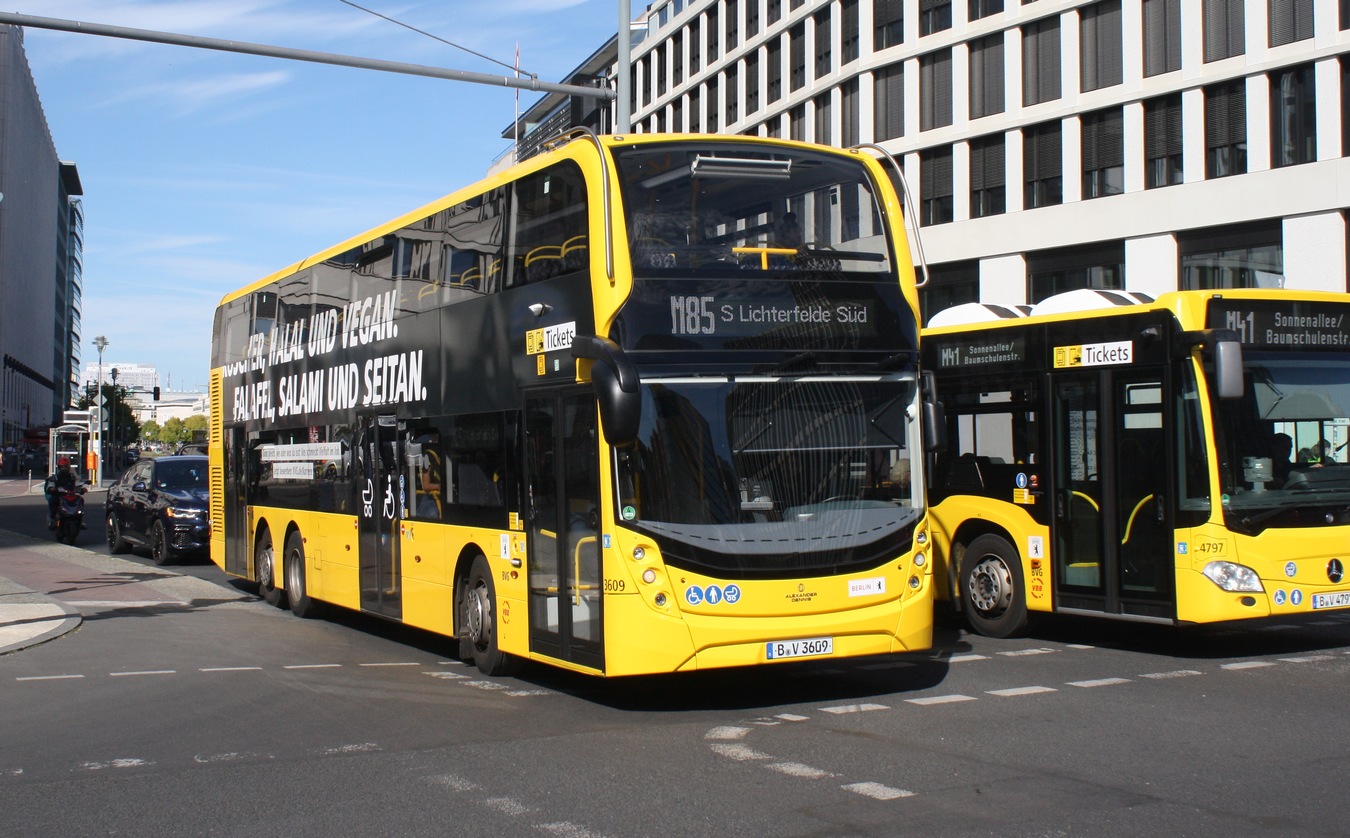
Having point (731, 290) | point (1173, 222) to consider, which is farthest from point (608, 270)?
point (1173, 222)

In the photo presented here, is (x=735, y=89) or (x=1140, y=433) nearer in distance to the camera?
(x=1140, y=433)

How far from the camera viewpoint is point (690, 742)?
337 inches

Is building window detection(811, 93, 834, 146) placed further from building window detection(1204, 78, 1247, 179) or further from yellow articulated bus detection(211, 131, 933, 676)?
yellow articulated bus detection(211, 131, 933, 676)

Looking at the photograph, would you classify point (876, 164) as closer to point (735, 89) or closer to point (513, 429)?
point (513, 429)

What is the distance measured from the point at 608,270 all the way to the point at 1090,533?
5594mm

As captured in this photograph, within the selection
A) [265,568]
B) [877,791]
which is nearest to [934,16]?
[265,568]

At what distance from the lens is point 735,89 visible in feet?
176

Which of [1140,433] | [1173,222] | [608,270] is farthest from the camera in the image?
[1173,222]

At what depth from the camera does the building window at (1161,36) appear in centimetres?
3431

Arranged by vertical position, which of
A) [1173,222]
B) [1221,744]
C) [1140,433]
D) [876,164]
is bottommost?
[1221,744]

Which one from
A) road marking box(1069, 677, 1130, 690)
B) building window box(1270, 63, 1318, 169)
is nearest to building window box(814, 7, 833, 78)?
building window box(1270, 63, 1318, 169)

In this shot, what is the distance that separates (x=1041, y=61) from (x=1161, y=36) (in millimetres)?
3887

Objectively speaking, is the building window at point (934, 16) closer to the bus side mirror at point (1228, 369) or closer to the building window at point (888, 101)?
the building window at point (888, 101)

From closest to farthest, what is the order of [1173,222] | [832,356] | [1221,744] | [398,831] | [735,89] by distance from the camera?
[398,831], [1221,744], [832,356], [1173,222], [735,89]
